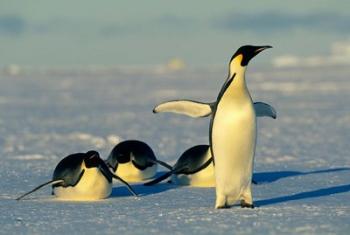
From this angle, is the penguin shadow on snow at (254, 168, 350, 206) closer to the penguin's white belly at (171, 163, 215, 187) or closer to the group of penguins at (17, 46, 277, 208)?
the group of penguins at (17, 46, 277, 208)

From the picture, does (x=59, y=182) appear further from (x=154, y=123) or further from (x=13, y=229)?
(x=154, y=123)

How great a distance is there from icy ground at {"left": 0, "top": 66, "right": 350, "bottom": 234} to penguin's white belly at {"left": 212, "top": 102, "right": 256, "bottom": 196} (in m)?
0.17

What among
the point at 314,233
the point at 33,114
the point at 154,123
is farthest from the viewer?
the point at 33,114

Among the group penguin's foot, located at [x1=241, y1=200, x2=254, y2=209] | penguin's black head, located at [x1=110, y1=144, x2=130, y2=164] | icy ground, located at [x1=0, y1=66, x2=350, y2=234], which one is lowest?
icy ground, located at [x1=0, y1=66, x2=350, y2=234]

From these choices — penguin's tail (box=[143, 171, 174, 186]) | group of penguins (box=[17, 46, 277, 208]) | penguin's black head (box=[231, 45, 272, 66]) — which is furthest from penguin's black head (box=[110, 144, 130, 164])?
penguin's black head (box=[231, 45, 272, 66])

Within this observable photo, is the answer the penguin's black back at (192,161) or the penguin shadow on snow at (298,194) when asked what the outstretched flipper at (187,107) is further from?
the penguin's black back at (192,161)

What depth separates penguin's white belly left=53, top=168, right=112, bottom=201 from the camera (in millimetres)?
5715

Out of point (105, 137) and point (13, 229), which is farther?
point (105, 137)

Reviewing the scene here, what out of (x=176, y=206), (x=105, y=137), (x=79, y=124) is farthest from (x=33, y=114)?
(x=176, y=206)

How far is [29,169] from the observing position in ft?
25.8

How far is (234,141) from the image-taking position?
16.6ft

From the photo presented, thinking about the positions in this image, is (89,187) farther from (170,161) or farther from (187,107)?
(170,161)

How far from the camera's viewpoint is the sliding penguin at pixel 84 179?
5691 millimetres

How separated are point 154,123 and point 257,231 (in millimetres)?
9518
